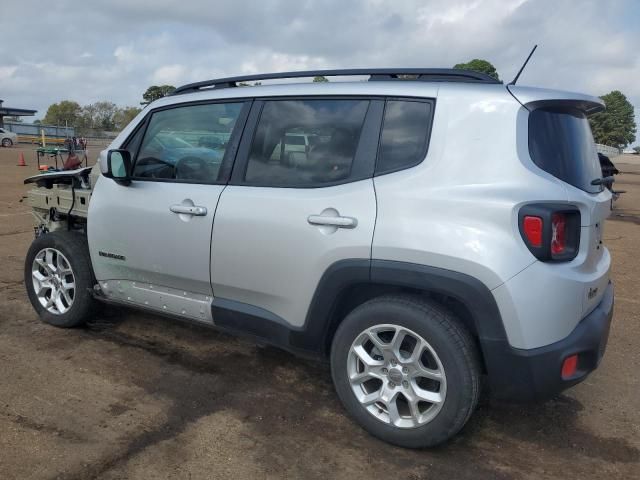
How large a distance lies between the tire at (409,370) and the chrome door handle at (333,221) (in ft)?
1.35

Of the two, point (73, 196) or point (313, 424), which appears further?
point (73, 196)

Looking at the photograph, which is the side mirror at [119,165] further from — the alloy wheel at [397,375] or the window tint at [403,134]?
the alloy wheel at [397,375]

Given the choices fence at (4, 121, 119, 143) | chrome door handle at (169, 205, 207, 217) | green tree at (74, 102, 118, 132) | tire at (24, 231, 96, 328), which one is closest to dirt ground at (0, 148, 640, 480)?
tire at (24, 231, 96, 328)

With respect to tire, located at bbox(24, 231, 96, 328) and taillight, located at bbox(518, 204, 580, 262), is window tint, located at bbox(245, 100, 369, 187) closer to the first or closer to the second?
taillight, located at bbox(518, 204, 580, 262)

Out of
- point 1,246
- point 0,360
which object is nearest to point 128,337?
point 0,360

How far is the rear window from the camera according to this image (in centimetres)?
270

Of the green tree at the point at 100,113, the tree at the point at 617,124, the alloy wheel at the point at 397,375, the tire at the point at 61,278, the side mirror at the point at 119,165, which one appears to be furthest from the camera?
the green tree at the point at 100,113

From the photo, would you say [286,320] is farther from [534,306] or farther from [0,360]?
[0,360]

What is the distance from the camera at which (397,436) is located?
287 centimetres

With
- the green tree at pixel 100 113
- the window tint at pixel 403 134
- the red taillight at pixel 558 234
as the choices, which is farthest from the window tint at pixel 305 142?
the green tree at pixel 100 113

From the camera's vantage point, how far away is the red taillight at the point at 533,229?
8.22 ft

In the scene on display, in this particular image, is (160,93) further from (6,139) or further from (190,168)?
(6,139)

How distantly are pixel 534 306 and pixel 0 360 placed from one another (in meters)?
3.36

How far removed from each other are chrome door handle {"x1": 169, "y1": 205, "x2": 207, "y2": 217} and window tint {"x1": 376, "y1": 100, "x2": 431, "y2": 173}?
110 centimetres
